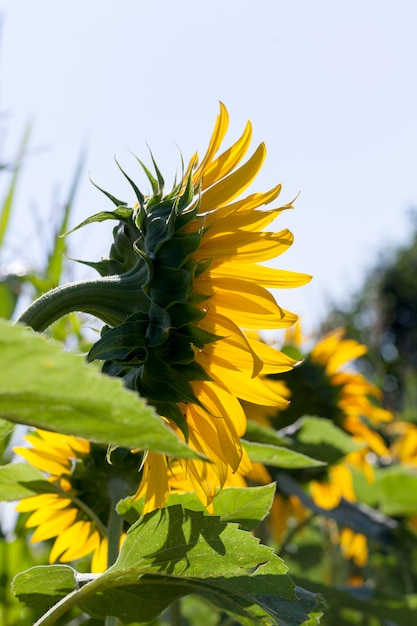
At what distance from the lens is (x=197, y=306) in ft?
1.72

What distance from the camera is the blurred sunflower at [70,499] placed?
650mm

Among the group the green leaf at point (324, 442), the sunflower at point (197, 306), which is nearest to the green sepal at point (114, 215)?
the sunflower at point (197, 306)

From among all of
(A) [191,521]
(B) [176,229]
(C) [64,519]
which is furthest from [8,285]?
(A) [191,521]

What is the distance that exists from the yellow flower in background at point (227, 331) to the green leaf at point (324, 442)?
1.23 ft

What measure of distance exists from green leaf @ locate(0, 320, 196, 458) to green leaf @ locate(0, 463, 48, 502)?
0.29 metres

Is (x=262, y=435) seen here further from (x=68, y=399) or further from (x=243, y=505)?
(x=68, y=399)

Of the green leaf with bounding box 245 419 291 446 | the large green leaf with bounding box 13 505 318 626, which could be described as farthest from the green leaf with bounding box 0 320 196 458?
the green leaf with bounding box 245 419 291 446

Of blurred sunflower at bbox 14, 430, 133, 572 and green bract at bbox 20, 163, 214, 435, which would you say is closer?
green bract at bbox 20, 163, 214, 435

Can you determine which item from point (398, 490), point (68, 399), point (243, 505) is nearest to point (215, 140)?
point (243, 505)

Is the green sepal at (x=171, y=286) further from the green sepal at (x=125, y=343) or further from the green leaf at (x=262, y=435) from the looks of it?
the green leaf at (x=262, y=435)

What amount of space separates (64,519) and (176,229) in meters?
0.26

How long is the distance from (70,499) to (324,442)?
0.36 meters

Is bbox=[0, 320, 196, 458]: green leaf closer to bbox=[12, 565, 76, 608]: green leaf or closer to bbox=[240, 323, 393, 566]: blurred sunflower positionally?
bbox=[12, 565, 76, 608]: green leaf

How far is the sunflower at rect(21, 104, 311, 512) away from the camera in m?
0.50
